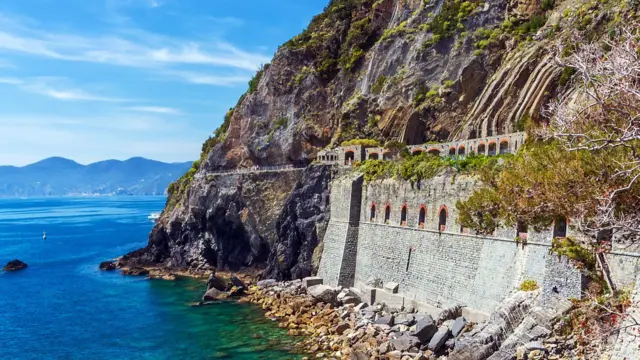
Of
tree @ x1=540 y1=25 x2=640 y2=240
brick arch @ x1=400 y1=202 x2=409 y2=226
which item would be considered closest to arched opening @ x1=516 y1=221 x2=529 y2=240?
tree @ x1=540 y1=25 x2=640 y2=240

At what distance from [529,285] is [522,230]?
3054 mm

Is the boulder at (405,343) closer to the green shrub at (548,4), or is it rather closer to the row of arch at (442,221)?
the row of arch at (442,221)

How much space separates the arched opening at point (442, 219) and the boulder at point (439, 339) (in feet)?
23.7

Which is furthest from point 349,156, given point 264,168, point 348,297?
point 264,168

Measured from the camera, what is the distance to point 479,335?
906 inches

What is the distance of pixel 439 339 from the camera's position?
25.9 meters

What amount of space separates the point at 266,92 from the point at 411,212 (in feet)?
112

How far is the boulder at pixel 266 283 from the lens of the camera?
149 feet

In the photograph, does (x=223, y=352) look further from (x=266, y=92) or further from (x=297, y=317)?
(x=266, y=92)

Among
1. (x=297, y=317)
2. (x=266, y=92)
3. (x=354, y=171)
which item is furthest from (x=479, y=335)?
(x=266, y=92)

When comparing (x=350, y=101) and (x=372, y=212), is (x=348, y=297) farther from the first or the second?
(x=350, y=101)

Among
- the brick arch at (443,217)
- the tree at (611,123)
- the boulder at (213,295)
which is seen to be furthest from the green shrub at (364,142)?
the tree at (611,123)

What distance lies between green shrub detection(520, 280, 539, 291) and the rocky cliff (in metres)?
19.5

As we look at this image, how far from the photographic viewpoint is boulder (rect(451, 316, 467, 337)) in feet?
86.7
